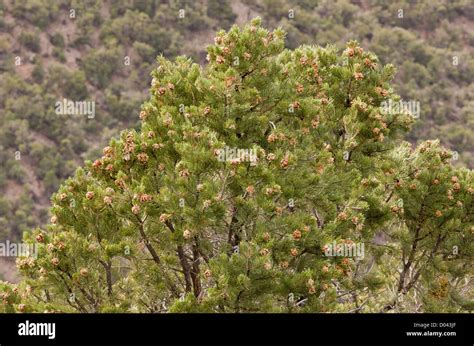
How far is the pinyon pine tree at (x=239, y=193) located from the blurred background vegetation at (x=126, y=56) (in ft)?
156

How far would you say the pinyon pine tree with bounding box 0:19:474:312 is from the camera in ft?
43.2

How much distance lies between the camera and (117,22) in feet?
272

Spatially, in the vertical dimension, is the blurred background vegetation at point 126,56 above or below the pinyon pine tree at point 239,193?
above

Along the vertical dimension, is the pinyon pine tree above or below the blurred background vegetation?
below

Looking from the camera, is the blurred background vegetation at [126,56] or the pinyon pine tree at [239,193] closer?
the pinyon pine tree at [239,193]

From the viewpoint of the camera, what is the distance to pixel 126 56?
80.9 metres

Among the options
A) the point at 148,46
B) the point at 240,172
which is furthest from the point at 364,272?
the point at 148,46

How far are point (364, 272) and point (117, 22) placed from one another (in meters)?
68.6

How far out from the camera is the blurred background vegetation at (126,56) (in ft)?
225

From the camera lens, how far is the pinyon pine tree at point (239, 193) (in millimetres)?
13164

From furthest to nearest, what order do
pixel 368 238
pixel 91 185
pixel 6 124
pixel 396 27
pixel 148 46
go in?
1. pixel 396 27
2. pixel 148 46
3. pixel 6 124
4. pixel 368 238
5. pixel 91 185

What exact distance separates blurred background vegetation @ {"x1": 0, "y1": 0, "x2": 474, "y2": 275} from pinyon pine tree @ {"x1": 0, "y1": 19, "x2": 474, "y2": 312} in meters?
47.7

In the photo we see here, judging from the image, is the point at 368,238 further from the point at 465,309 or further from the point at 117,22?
the point at 117,22

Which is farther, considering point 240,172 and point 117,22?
point 117,22
